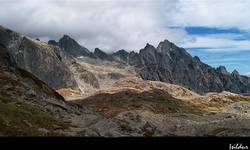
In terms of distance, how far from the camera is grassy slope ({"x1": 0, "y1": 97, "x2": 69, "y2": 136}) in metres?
99.4

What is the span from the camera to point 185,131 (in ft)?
609

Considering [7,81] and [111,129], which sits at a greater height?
[7,81]

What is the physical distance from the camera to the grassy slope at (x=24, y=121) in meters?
99.4

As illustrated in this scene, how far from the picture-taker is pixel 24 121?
112312 mm
